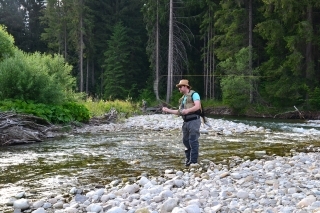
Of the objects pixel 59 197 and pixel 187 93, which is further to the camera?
pixel 187 93

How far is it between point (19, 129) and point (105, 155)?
3.10 m

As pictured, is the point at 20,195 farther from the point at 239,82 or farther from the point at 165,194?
the point at 239,82

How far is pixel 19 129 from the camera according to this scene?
9.22 m

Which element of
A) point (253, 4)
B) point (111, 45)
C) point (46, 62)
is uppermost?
point (253, 4)

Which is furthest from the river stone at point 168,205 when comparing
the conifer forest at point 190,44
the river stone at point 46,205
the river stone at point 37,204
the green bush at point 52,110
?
the conifer forest at point 190,44

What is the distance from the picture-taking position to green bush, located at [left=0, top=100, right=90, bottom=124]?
10.4m

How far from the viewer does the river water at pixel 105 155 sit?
17.4ft

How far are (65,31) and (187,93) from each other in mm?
32746

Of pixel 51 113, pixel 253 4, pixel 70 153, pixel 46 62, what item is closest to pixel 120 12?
pixel 253 4

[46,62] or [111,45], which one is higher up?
[111,45]

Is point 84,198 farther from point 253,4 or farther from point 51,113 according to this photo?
point 253,4

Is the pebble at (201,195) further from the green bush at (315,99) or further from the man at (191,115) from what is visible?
the green bush at (315,99)

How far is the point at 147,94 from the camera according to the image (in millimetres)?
33500

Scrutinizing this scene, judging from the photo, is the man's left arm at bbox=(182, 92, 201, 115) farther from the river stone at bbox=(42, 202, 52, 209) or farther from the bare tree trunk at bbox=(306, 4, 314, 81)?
the bare tree trunk at bbox=(306, 4, 314, 81)
